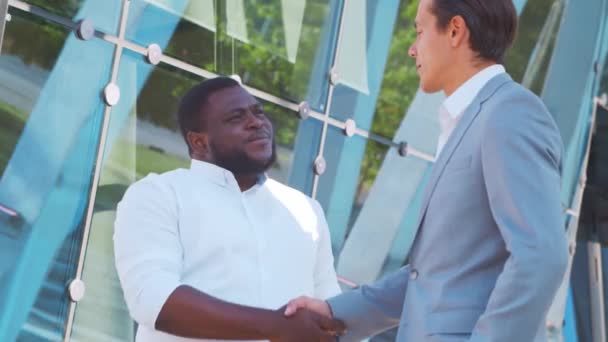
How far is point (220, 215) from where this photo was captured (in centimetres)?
348

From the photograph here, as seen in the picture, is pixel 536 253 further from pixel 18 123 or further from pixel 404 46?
pixel 404 46

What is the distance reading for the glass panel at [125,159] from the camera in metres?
4.56

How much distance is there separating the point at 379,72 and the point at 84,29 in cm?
243

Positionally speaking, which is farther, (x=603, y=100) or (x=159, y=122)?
(x=603, y=100)

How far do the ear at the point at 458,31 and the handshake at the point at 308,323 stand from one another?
3.07 feet

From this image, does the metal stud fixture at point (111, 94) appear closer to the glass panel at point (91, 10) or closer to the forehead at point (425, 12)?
the glass panel at point (91, 10)

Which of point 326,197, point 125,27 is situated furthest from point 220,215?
point 326,197

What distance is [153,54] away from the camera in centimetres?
474

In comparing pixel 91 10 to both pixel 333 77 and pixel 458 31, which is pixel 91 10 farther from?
pixel 458 31

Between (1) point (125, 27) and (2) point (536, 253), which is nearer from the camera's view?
(2) point (536, 253)

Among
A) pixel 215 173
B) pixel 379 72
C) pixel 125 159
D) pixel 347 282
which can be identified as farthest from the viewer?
pixel 379 72

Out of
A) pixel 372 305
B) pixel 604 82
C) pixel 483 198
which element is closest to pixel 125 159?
pixel 372 305

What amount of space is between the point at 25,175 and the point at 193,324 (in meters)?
1.39

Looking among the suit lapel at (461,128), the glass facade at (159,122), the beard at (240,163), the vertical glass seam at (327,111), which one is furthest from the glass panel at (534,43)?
the suit lapel at (461,128)
